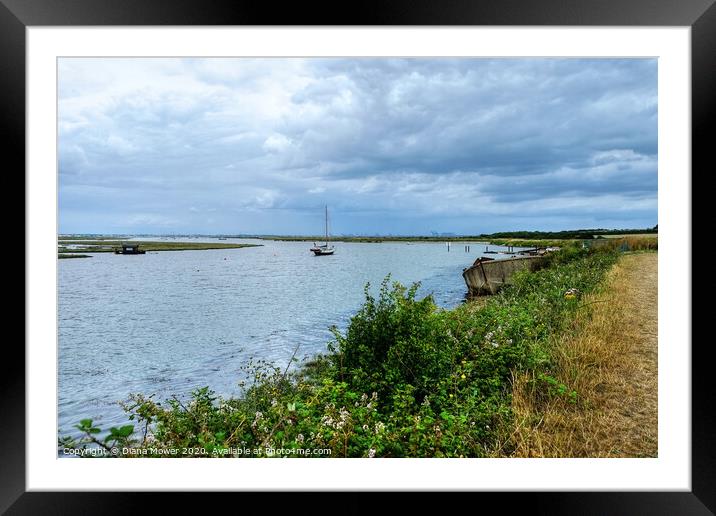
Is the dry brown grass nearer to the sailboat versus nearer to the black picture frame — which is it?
the black picture frame

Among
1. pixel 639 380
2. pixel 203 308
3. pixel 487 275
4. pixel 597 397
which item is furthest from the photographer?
pixel 487 275

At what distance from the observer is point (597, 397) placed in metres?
1.78

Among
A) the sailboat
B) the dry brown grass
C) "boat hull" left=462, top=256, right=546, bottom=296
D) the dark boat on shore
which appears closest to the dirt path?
the dry brown grass

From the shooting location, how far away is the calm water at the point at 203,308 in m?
2.26

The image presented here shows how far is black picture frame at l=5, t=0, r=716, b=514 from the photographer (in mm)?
1251

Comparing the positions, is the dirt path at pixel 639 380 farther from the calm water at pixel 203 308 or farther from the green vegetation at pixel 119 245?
the green vegetation at pixel 119 245

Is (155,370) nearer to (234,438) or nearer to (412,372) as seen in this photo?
(234,438)

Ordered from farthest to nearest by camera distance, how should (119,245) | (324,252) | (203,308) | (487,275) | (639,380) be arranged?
1. (487,275)
2. (324,252)
3. (203,308)
4. (119,245)
5. (639,380)

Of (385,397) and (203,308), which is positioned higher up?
(203,308)

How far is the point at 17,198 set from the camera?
1301mm

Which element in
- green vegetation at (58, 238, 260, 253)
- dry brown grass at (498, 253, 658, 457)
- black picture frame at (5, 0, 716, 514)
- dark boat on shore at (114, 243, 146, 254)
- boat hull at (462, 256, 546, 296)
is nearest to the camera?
black picture frame at (5, 0, 716, 514)

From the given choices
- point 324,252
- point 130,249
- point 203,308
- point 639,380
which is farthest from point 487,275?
point 130,249
